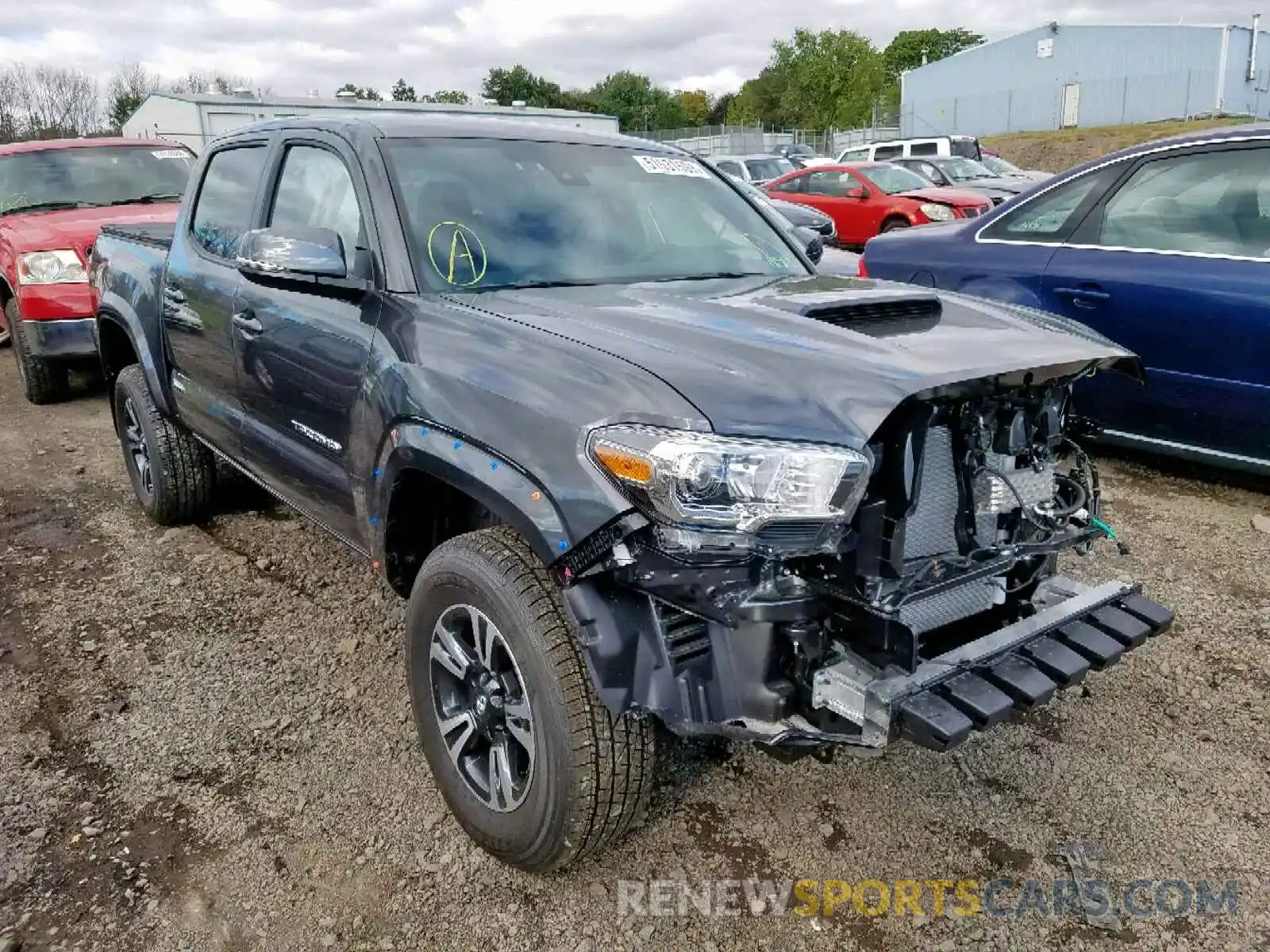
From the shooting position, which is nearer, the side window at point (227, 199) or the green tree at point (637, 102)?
the side window at point (227, 199)

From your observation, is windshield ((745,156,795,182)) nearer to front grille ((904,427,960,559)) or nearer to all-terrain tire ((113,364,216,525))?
all-terrain tire ((113,364,216,525))

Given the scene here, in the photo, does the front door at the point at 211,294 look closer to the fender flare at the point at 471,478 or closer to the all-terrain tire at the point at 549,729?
the fender flare at the point at 471,478

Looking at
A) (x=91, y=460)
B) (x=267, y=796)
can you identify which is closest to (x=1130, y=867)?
(x=267, y=796)

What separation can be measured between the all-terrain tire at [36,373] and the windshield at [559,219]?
5.19 metres

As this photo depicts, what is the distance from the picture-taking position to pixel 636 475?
1.99m

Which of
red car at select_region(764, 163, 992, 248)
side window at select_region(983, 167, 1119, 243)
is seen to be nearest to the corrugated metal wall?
red car at select_region(764, 163, 992, 248)

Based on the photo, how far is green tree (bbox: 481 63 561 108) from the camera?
81.1 meters

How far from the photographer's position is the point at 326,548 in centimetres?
453

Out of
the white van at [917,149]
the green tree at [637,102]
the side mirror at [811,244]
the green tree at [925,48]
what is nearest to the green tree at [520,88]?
the green tree at [637,102]

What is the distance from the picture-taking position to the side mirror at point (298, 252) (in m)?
2.78

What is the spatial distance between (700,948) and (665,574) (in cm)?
89

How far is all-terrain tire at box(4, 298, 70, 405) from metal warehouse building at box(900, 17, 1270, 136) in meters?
50.0

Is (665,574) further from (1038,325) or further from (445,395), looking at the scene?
(1038,325)

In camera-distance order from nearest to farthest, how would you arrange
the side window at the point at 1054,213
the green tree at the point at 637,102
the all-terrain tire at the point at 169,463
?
the all-terrain tire at the point at 169,463 → the side window at the point at 1054,213 → the green tree at the point at 637,102
